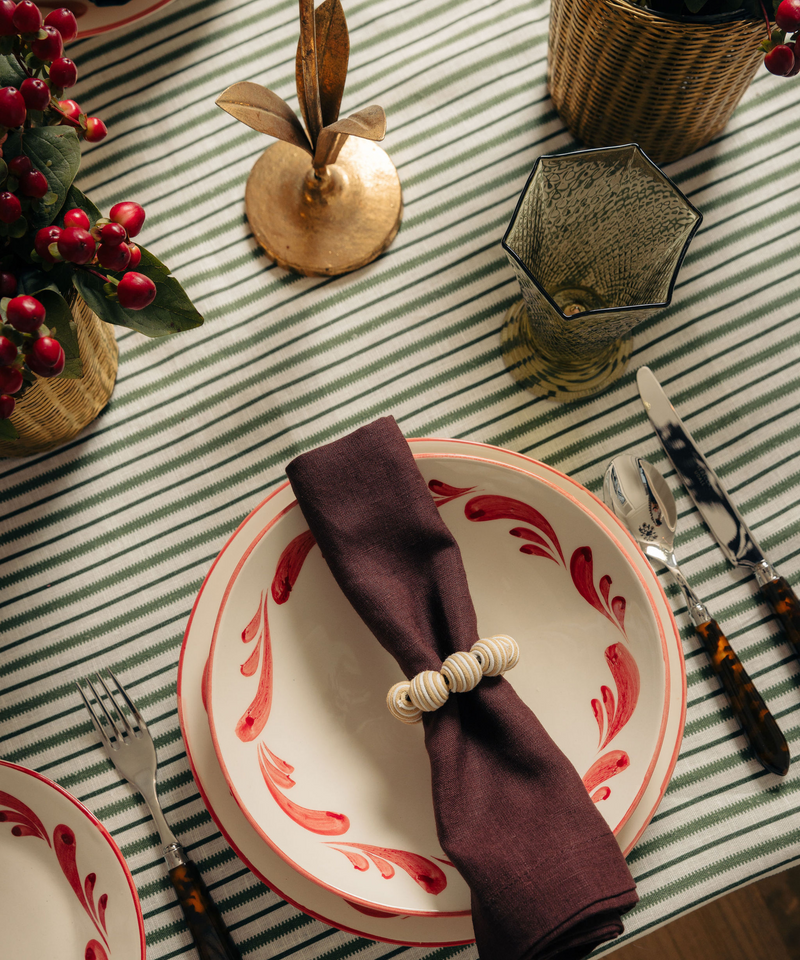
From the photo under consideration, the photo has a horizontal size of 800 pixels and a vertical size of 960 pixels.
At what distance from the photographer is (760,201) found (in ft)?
2.08

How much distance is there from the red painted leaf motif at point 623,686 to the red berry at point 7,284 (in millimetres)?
428

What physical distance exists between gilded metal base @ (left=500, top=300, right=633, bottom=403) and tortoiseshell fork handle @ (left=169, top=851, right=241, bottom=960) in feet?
1.53

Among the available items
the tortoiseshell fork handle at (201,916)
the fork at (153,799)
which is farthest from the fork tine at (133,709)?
the tortoiseshell fork handle at (201,916)

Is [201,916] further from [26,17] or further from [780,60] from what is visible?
[780,60]

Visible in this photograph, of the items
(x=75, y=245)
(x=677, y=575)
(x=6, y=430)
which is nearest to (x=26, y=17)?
(x=75, y=245)

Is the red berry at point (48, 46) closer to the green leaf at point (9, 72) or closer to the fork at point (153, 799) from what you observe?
the green leaf at point (9, 72)

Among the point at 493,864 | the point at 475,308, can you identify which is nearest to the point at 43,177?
the point at 475,308

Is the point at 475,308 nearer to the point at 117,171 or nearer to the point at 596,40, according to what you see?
the point at 596,40

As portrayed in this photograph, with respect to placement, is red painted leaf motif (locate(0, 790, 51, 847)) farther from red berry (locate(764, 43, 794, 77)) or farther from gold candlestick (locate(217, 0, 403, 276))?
red berry (locate(764, 43, 794, 77))

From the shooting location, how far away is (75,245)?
0.36 metres

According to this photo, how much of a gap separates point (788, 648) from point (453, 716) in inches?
12.1

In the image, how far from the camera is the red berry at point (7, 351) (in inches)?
13.4

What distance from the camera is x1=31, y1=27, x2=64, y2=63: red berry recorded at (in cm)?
38

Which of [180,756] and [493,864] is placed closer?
[493,864]
